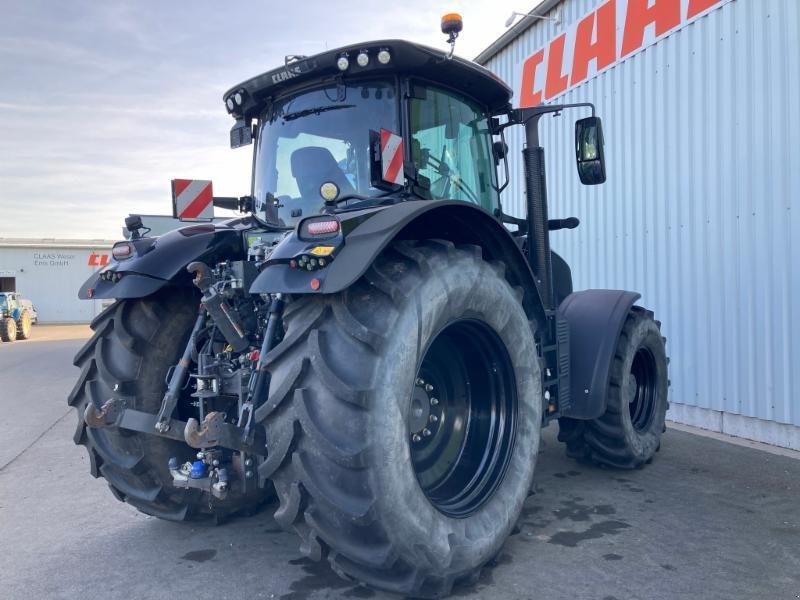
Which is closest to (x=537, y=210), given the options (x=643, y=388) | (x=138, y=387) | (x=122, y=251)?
(x=643, y=388)

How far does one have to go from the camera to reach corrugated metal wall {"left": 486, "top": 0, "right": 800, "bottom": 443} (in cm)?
564

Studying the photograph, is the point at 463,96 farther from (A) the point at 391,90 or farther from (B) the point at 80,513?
(B) the point at 80,513

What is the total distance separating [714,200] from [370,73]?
4228 millimetres

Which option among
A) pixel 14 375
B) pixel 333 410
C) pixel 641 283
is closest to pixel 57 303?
pixel 14 375

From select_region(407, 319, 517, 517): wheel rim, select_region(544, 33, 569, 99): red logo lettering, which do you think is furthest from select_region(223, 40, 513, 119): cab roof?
select_region(544, 33, 569, 99): red logo lettering

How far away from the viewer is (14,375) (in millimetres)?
12625

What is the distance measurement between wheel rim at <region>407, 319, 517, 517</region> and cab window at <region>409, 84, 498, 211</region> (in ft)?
2.90

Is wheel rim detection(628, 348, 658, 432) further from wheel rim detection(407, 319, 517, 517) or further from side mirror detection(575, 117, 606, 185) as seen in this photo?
wheel rim detection(407, 319, 517, 517)

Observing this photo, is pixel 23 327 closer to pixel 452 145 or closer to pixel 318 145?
pixel 318 145

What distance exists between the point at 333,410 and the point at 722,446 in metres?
4.61

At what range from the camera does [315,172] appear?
3629mm

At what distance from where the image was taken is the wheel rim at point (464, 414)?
11.4 feet

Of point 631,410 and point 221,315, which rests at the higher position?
point 221,315

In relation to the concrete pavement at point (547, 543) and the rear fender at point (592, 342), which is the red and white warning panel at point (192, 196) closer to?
the concrete pavement at point (547, 543)
